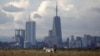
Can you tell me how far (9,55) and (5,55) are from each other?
1.92ft

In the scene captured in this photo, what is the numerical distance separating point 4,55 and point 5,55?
0.17 metres

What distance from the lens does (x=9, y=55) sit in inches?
1284

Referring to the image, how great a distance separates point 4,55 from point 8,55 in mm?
606

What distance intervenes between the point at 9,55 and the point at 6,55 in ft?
1.44

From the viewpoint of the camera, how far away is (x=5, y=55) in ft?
108

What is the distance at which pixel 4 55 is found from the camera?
33.0 metres

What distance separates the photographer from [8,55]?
32.7 meters

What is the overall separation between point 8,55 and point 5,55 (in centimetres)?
44

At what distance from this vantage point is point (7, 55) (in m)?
32.8

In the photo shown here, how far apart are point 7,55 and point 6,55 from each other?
12 centimetres

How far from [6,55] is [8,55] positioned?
0.96ft
